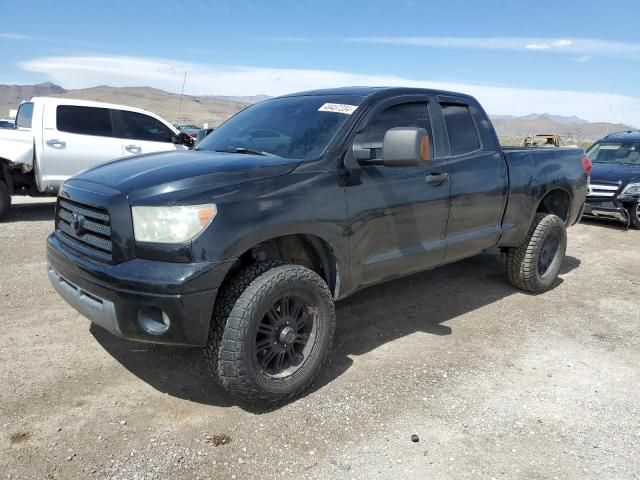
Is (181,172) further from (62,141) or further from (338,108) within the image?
(62,141)

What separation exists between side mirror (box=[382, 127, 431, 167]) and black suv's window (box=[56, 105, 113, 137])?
6.87m

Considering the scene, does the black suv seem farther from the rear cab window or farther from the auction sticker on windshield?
the rear cab window

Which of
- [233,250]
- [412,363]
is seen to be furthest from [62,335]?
[412,363]

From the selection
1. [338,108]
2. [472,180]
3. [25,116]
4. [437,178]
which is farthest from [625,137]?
[25,116]

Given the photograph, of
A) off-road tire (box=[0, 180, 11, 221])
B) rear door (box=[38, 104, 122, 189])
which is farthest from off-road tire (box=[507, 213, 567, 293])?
off-road tire (box=[0, 180, 11, 221])

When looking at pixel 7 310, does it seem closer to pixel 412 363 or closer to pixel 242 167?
pixel 242 167

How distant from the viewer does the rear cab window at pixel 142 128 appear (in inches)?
350

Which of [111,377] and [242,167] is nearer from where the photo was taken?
[242,167]

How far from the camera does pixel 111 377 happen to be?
336cm

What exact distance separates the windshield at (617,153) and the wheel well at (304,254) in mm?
8821

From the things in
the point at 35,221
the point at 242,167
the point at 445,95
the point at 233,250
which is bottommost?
the point at 35,221

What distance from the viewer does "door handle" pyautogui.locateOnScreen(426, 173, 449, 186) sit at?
395 cm

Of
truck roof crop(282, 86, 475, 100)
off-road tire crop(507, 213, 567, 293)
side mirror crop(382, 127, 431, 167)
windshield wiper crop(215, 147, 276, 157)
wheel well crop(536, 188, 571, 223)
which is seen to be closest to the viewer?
side mirror crop(382, 127, 431, 167)

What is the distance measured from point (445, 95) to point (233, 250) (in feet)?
8.47
